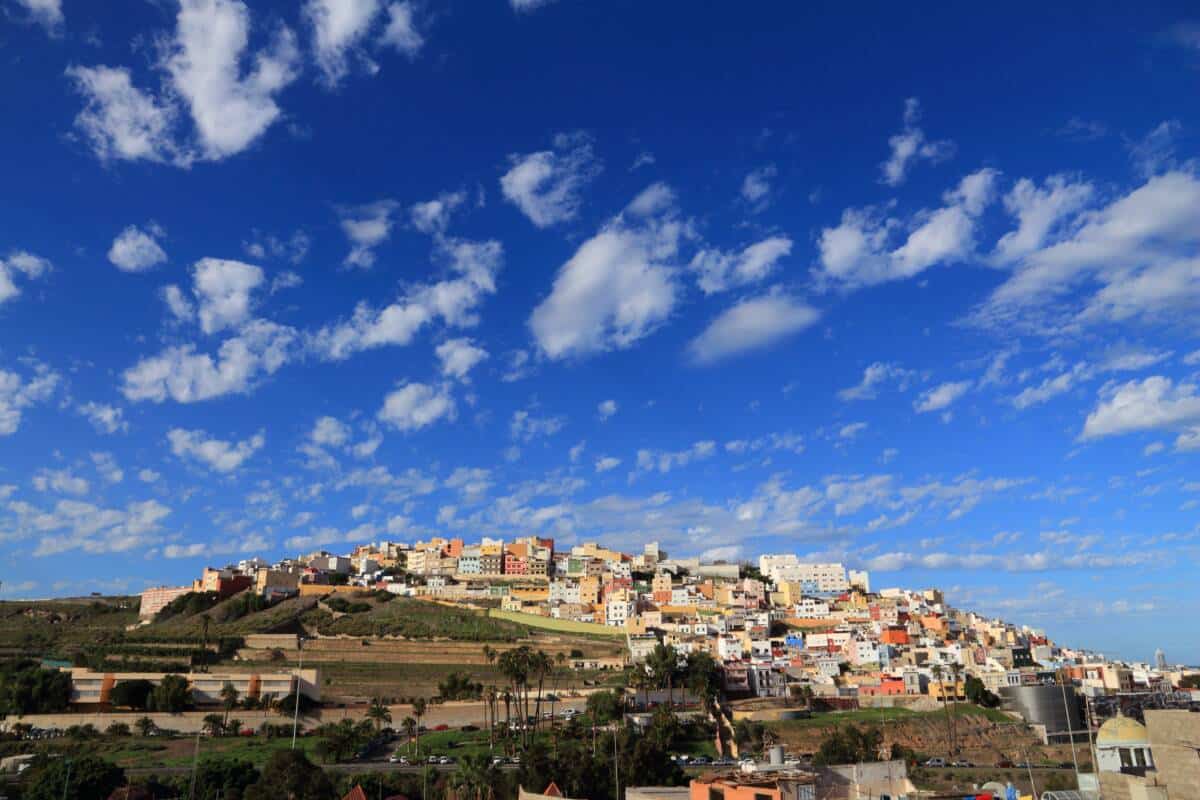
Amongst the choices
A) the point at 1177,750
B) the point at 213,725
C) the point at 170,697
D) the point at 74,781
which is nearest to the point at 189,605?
the point at 170,697

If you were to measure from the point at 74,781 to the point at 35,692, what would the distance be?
24.1m

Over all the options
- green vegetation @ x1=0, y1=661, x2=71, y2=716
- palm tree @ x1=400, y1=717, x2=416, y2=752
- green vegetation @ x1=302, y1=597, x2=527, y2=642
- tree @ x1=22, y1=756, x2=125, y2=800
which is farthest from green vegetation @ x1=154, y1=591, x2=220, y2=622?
tree @ x1=22, y1=756, x2=125, y2=800

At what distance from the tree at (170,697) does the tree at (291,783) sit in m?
24.2

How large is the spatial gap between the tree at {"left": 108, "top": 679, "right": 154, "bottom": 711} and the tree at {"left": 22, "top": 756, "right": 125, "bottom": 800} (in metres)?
20.5

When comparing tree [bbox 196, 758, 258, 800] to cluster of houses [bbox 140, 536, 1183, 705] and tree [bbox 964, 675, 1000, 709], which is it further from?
tree [bbox 964, 675, 1000, 709]

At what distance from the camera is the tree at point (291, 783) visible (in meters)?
34.5

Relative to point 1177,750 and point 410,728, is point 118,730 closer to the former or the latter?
point 410,728

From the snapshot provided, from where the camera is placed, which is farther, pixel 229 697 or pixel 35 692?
pixel 229 697

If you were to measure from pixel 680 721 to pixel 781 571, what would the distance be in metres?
75.8

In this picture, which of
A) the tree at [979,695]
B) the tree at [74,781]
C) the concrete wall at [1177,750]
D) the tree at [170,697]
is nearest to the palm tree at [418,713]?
the tree at [170,697]

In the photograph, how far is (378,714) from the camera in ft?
187

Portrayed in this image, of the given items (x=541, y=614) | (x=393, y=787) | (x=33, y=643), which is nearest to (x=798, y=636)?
(x=541, y=614)

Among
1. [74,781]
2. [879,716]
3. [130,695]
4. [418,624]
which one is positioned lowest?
[74,781]

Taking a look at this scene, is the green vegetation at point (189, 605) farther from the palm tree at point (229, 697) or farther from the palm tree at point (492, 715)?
the palm tree at point (492, 715)
